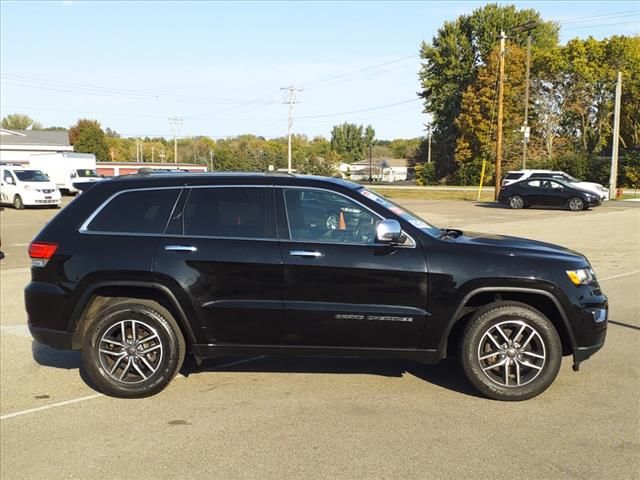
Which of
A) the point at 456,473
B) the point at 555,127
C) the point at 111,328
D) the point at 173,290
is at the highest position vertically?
the point at 555,127

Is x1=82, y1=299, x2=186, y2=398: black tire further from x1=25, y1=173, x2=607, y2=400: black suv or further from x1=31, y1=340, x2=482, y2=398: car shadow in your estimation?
x1=31, y1=340, x2=482, y2=398: car shadow

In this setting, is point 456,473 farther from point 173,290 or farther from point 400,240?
point 173,290

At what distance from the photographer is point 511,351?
4.61 metres

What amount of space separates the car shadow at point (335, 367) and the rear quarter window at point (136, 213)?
56.5 inches

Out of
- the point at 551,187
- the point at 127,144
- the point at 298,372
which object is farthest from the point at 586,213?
the point at 127,144

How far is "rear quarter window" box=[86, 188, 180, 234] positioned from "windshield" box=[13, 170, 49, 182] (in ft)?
85.0

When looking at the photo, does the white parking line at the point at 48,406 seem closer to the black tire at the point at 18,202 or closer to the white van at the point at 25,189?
the white van at the point at 25,189

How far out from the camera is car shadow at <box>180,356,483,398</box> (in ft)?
17.2

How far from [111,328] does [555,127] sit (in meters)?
57.7

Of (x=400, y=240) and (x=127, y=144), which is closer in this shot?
(x=400, y=240)

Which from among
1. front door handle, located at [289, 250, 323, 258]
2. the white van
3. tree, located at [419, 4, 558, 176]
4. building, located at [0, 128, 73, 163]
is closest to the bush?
tree, located at [419, 4, 558, 176]

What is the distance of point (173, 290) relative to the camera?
4676mm

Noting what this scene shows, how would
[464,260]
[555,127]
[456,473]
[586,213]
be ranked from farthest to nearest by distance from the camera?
1. [555,127]
2. [586,213]
3. [464,260]
4. [456,473]

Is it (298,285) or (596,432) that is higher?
(298,285)
